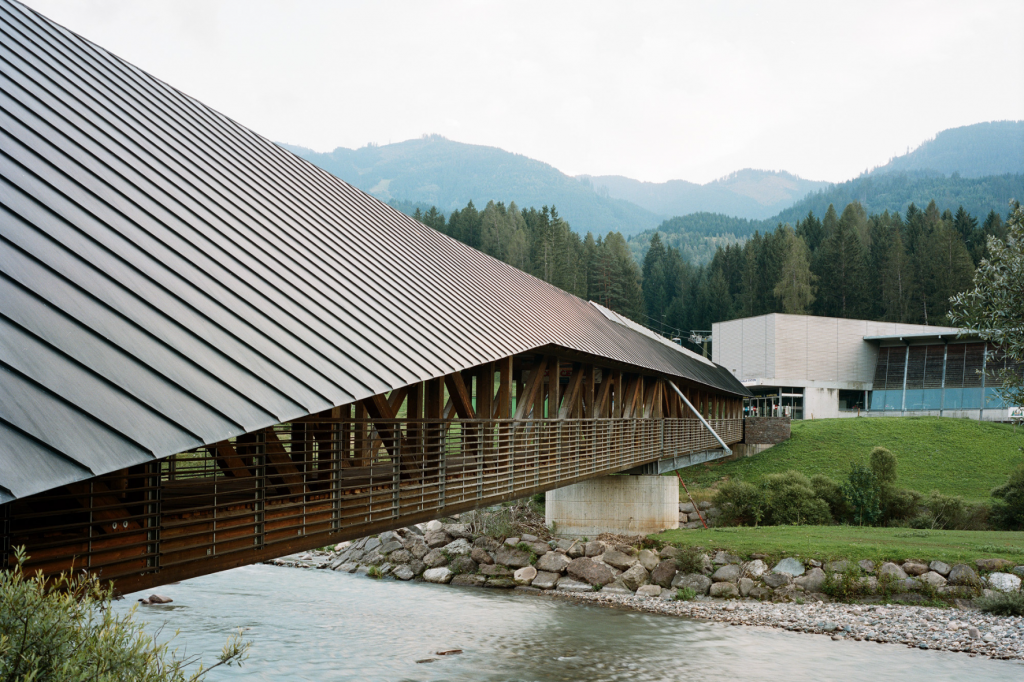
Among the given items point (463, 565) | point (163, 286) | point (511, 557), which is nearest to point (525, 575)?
point (511, 557)

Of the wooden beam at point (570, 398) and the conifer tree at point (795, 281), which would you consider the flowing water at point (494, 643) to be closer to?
the wooden beam at point (570, 398)

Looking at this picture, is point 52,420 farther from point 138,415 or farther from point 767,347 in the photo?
point 767,347

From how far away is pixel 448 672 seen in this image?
1524 cm

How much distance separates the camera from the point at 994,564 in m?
20.3

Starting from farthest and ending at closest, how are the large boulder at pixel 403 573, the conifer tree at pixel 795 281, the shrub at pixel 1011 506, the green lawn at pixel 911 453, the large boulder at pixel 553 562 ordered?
the conifer tree at pixel 795 281, the green lawn at pixel 911 453, the shrub at pixel 1011 506, the large boulder at pixel 403 573, the large boulder at pixel 553 562

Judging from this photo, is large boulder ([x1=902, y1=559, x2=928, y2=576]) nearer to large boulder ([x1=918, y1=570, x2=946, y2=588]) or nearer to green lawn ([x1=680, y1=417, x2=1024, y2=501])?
large boulder ([x1=918, y1=570, x2=946, y2=588])

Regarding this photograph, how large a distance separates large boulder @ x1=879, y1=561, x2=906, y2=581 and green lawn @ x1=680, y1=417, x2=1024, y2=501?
14.6 metres

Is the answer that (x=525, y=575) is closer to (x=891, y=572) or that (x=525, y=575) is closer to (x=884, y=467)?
(x=891, y=572)

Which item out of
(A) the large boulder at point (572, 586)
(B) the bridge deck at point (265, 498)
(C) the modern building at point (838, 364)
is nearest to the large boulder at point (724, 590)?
(A) the large boulder at point (572, 586)

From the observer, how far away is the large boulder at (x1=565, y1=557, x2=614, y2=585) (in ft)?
77.4

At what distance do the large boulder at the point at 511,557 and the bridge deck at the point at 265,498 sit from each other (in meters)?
5.84

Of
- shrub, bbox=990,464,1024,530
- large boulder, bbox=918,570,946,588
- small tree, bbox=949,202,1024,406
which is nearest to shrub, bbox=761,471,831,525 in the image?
shrub, bbox=990,464,1024,530

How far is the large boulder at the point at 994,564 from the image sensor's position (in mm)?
20141

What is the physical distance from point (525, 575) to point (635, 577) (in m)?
3.47
